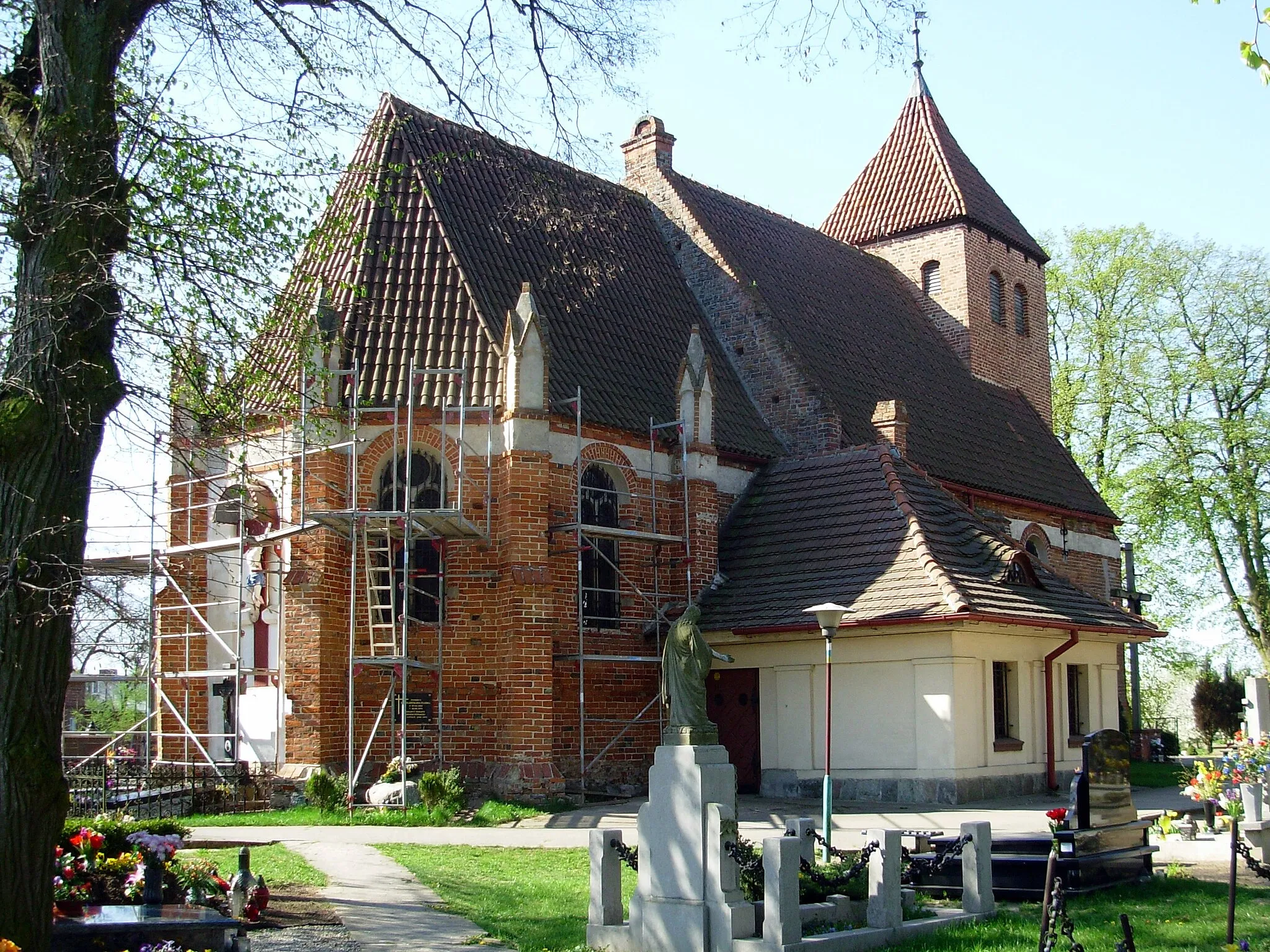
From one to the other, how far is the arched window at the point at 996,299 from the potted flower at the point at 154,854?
85.6ft

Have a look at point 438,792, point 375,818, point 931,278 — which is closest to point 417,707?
point 438,792

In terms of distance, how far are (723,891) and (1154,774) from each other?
20.2 m

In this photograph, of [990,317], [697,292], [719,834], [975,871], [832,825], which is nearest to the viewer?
[719,834]

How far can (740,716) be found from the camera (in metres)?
21.6

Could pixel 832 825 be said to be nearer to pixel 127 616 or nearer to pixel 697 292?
pixel 127 616

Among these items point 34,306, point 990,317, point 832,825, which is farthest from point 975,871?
point 990,317

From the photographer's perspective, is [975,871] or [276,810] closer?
[975,871]

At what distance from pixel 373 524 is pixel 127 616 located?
10320 millimetres

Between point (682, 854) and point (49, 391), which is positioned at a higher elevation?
point (49, 391)

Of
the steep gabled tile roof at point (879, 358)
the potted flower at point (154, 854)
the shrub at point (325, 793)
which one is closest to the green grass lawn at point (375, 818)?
the shrub at point (325, 793)

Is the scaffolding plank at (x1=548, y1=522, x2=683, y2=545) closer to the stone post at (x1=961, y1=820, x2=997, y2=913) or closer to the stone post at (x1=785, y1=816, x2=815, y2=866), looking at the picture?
the stone post at (x1=785, y1=816, x2=815, y2=866)

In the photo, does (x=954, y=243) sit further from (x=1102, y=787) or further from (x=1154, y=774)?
(x=1102, y=787)

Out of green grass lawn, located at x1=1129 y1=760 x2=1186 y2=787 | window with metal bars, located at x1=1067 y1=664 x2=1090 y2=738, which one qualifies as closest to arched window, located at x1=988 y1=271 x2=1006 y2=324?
green grass lawn, located at x1=1129 y1=760 x2=1186 y2=787

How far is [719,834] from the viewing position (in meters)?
9.67
